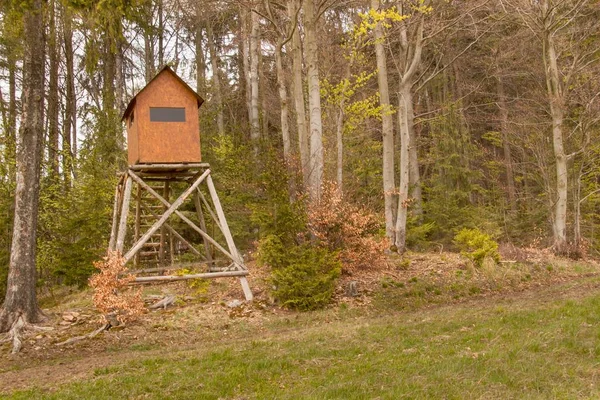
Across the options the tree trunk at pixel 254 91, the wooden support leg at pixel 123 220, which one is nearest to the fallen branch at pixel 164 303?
the wooden support leg at pixel 123 220

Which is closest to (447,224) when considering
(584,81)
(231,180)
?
(584,81)

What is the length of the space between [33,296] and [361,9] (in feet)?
54.3

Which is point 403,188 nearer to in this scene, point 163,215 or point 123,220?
point 163,215

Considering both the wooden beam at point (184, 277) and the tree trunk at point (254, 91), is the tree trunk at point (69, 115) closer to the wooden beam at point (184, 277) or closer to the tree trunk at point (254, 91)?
the tree trunk at point (254, 91)

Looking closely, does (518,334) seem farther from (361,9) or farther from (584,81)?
(361,9)

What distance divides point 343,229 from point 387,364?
5.93 meters

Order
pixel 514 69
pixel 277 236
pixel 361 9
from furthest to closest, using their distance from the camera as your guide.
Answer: pixel 514 69 → pixel 361 9 → pixel 277 236

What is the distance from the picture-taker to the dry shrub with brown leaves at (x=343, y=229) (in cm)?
1221

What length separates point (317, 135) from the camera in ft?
42.3

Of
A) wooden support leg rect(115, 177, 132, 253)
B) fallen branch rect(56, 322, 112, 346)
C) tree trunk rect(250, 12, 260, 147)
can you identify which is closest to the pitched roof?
wooden support leg rect(115, 177, 132, 253)

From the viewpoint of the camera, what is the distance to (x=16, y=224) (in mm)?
9617

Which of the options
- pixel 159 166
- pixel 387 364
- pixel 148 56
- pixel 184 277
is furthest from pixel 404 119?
pixel 148 56

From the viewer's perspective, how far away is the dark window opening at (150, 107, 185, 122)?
11648mm

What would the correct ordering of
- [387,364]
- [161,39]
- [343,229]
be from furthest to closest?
[161,39] < [343,229] < [387,364]
